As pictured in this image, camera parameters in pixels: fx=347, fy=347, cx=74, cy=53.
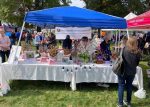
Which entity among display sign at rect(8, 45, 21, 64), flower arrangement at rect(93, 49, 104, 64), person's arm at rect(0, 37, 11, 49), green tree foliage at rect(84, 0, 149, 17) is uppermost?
green tree foliage at rect(84, 0, 149, 17)

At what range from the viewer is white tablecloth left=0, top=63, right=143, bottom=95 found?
32.3 ft

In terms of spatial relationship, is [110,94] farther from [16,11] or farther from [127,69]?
[16,11]

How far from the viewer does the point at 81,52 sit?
35.7ft

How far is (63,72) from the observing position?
389 inches

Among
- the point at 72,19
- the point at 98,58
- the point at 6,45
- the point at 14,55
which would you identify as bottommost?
the point at 98,58

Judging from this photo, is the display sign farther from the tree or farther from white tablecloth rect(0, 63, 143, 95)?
the tree

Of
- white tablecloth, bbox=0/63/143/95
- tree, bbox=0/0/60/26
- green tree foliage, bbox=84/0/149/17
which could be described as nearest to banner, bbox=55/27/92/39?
white tablecloth, bbox=0/63/143/95

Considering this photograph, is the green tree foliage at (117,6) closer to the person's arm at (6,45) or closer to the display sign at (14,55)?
the person's arm at (6,45)

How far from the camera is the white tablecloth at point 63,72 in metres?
9.85

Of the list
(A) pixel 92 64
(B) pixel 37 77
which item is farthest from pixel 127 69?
(B) pixel 37 77

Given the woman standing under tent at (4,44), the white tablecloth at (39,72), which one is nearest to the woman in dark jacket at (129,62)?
the white tablecloth at (39,72)

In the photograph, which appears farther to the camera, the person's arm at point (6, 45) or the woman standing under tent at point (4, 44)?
the person's arm at point (6, 45)

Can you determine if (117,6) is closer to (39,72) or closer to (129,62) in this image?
(39,72)

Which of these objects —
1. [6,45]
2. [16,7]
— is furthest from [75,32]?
[16,7]
